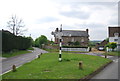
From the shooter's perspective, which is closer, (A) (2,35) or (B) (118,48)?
(A) (2,35)

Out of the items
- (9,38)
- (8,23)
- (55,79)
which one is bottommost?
(55,79)

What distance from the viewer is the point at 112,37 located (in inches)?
2373

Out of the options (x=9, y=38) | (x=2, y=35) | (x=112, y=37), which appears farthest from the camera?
(x=112, y=37)

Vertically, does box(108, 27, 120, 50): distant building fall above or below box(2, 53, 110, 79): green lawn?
above

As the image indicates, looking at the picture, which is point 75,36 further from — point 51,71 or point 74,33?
point 51,71

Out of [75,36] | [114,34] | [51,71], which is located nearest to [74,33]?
[75,36]

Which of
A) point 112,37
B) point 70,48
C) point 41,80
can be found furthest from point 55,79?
point 112,37

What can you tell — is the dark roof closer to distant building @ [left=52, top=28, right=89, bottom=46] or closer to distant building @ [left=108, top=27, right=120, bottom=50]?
distant building @ [left=52, top=28, right=89, bottom=46]

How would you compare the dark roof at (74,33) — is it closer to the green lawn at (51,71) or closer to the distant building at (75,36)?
the distant building at (75,36)

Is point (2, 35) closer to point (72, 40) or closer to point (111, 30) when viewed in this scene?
point (111, 30)

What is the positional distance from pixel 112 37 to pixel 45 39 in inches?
1645

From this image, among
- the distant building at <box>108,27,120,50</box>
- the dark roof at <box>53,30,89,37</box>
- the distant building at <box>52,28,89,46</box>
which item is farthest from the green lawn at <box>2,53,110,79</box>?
the dark roof at <box>53,30,89,37</box>

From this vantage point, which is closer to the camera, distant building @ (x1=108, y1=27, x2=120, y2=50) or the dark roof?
distant building @ (x1=108, y1=27, x2=120, y2=50)

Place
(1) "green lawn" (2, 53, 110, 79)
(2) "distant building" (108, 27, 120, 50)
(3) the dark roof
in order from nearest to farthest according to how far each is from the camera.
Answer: (1) "green lawn" (2, 53, 110, 79) < (2) "distant building" (108, 27, 120, 50) < (3) the dark roof
